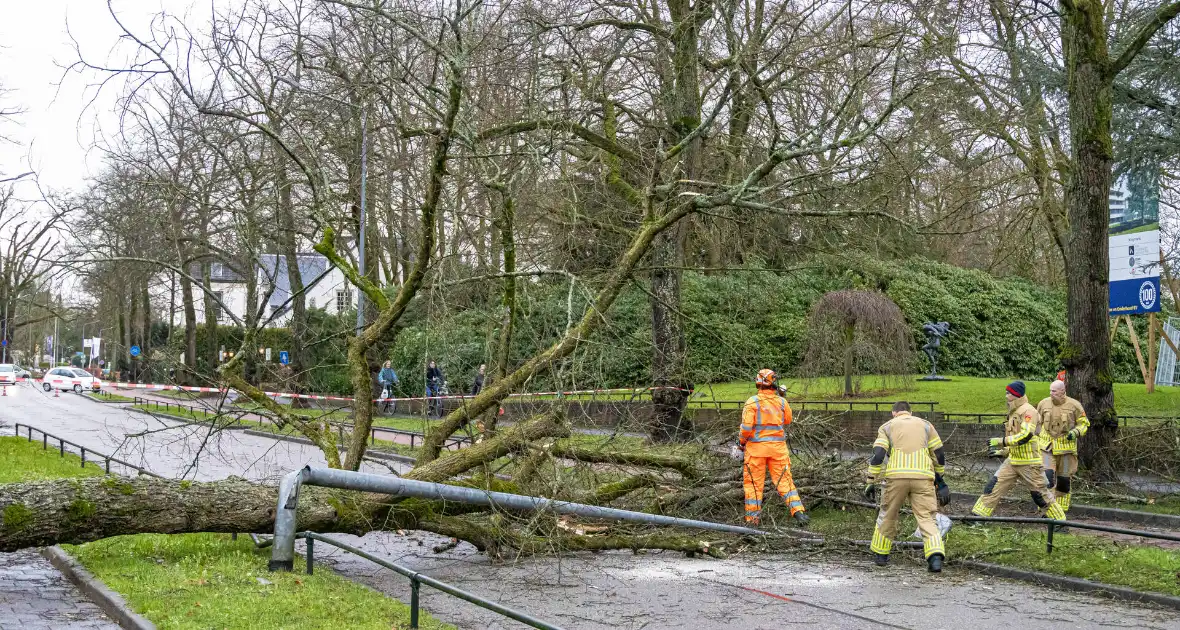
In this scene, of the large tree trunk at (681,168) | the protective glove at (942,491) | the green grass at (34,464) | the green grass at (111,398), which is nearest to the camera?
the protective glove at (942,491)

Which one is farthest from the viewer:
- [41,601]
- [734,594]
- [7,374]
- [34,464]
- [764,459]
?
[7,374]

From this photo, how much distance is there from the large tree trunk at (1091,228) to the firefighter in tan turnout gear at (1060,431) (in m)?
1.75

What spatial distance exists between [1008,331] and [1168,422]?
54.7ft

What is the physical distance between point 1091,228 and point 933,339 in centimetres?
1535

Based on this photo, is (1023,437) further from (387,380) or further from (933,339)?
(387,380)

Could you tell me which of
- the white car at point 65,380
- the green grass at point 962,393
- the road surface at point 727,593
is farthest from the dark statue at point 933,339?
the white car at point 65,380

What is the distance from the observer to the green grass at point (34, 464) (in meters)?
15.8

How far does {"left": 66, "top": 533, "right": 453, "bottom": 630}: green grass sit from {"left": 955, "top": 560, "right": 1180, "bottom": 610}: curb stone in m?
5.23

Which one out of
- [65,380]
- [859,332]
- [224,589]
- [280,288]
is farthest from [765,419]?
[65,380]

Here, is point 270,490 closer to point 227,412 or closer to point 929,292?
point 227,412

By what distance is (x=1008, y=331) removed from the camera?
3148 cm

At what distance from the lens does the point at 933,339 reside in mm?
30484

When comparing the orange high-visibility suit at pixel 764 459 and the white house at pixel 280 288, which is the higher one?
the white house at pixel 280 288

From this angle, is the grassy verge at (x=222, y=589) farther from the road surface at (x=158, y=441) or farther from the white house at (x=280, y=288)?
the white house at (x=280, y=288)
